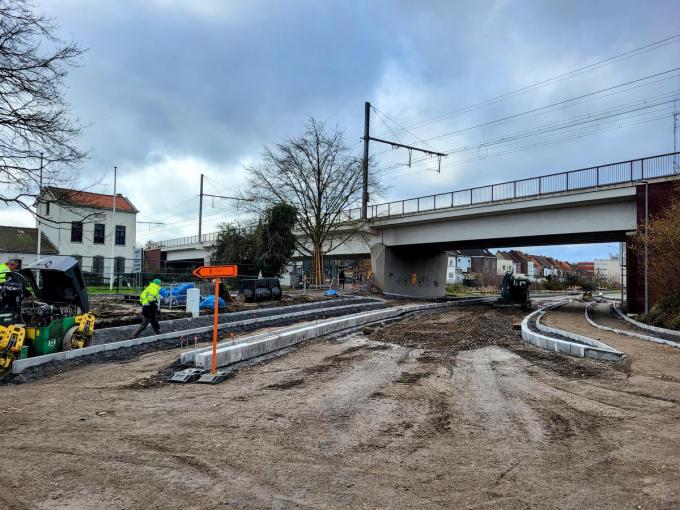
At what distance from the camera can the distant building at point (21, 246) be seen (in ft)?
159

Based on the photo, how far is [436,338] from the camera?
15164 millimetres

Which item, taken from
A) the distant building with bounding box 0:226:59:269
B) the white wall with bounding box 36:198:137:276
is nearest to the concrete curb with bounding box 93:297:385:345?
the white wall with bounding box 36:198:137:276

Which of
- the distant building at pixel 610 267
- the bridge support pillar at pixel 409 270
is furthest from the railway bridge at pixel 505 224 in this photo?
the distant building at pixel 610 267

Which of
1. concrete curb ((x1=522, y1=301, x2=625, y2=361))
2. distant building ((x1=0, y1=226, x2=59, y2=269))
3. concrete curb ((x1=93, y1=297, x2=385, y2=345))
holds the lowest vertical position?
concrete curb ((x1=522, y1=301, x2=625, y2=361))

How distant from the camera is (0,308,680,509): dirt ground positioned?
13.8 feet

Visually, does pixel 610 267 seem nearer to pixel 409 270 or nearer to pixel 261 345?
pixel 409 270

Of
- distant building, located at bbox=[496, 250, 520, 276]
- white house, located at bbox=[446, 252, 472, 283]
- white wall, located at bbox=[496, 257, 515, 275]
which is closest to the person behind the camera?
white house, located at bbox=[446, 252, 472, 283]

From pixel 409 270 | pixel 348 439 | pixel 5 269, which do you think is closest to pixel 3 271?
pixel 5 269

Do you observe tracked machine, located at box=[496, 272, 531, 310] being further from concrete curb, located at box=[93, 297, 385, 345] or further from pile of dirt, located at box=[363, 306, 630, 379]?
concrete curb, located at box=[93, 297, 385, 345]

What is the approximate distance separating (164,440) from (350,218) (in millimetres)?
36275

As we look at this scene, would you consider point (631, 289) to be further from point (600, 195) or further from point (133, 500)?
point (133, 500)

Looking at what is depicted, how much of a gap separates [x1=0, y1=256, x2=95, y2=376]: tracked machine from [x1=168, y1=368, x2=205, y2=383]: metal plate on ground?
2.95m

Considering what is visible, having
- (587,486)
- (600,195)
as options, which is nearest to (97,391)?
(587,486)

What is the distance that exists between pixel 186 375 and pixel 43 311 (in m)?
3.57
